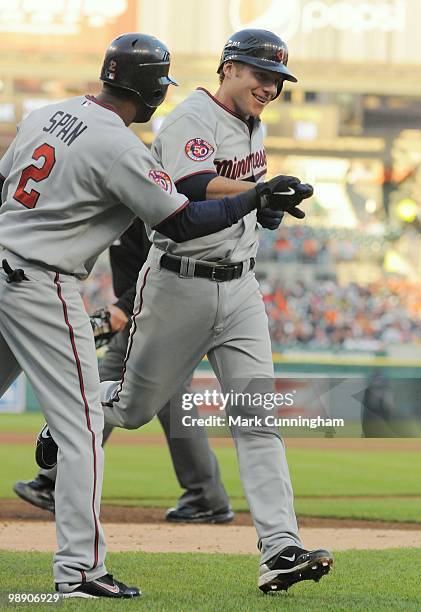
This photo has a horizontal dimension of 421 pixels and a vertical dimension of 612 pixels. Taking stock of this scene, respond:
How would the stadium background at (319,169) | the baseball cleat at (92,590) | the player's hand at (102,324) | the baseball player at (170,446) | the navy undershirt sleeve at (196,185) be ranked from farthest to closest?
the stadium background at (319,169) → the baseball player at (170,446) → the player's hand at (102,324) → the navy undershirt sleeve at (196,185) → the baseball cleat at (92,590)

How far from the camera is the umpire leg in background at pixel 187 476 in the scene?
5391mm

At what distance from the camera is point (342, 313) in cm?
2477

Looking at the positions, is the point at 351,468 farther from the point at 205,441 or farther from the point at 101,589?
the point at 101,589

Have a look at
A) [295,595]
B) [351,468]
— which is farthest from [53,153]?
[351,468]

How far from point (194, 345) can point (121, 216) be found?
64 centimetres

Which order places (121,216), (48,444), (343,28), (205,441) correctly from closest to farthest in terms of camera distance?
(121,216)
(48,444)
(205,441)
(343,28)

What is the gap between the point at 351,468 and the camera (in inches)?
392

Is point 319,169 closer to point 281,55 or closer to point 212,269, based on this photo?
point 281,55

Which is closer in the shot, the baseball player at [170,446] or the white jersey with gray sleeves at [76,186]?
the white jersey with gray sleeves at [76,186]

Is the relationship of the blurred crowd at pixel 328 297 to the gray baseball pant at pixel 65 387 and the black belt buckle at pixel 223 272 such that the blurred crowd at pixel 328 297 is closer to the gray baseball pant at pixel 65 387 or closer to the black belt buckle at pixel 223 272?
the black belt buckle at pixel 223 272

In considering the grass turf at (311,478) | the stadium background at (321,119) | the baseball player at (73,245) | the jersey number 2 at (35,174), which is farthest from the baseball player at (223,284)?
the stadium background at (321,119)

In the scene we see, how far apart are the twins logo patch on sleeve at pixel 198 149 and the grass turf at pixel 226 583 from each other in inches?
55.0

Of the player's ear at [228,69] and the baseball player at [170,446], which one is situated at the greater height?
the player's ear at [228,69]

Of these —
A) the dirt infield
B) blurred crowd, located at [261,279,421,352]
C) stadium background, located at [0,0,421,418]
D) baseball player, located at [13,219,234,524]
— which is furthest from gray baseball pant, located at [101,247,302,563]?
stadium background, located at [0,0,421,418]
